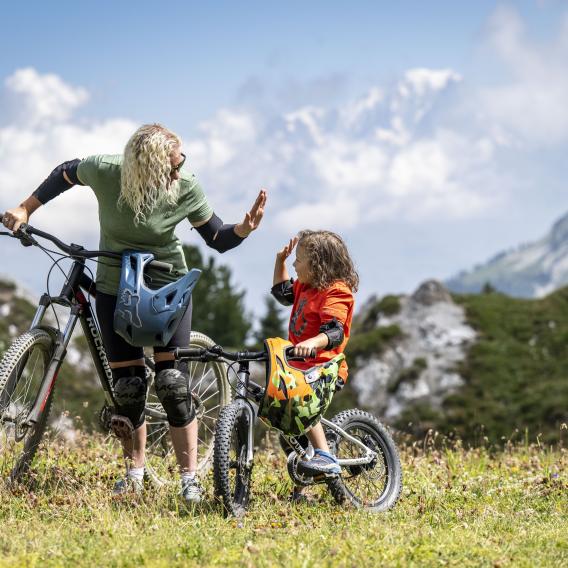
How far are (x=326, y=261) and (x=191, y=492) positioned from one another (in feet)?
6.91

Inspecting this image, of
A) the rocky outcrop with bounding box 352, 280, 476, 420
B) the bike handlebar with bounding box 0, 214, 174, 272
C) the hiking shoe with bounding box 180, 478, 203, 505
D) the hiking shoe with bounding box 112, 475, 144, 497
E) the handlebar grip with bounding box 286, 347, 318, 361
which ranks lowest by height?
the hiking shoe with bounding box 112, 475, 144, 497

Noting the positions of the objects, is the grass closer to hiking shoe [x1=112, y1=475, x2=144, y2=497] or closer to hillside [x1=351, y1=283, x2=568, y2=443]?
hiking shoe [x1=112, y1=475, x2=144, y2=497]

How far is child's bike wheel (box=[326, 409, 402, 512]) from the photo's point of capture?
22.6 feet

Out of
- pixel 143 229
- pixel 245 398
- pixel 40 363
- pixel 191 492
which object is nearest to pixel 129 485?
pixel 191 492

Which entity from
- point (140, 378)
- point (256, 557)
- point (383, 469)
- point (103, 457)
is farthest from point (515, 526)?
point (103, 457)

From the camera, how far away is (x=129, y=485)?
6859 mm

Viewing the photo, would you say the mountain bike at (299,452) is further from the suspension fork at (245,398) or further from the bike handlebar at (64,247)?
the bike handlebar at (64,247)

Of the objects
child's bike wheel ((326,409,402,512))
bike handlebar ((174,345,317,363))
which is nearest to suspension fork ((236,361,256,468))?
bike handlebar ((174,345,317,363))

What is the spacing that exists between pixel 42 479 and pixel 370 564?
3.36 metres

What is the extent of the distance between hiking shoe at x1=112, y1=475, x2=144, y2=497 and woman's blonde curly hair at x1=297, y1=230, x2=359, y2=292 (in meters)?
2.22

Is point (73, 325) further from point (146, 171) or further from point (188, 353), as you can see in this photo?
point (146, 171)

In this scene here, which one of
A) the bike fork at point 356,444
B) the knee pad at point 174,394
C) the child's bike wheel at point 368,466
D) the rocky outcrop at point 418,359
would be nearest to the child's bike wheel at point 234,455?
the knee pad at point 174,394

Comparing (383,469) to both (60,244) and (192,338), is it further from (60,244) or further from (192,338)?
(60,244)

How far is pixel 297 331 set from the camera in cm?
670
